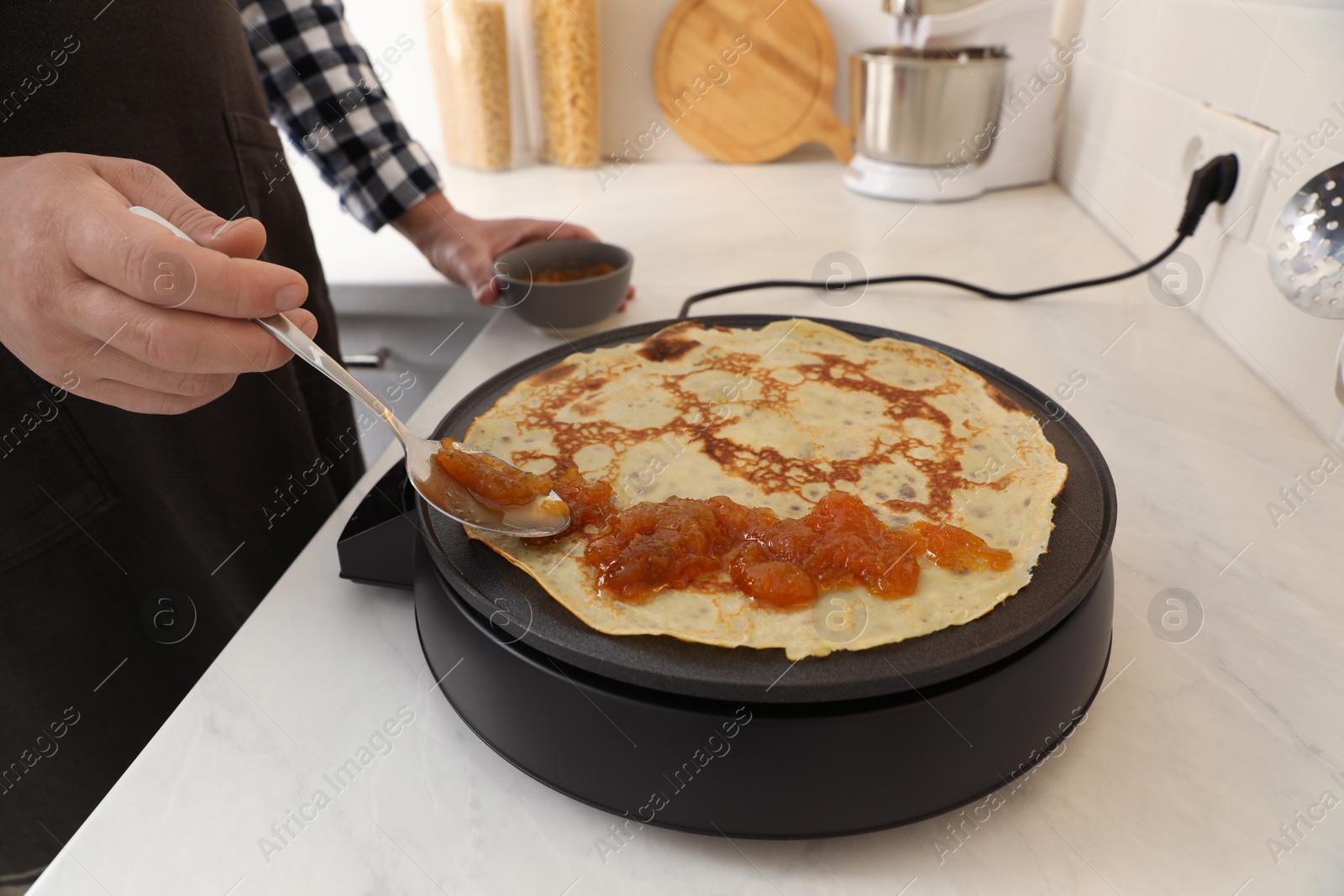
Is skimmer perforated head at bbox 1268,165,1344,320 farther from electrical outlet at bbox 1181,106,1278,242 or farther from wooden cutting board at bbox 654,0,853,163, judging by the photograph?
wooden cutting board at bbox 654,0,853,163

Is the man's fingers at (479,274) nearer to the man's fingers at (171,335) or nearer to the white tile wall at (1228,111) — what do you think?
the man's fingers at (171,335)

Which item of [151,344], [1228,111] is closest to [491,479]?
[151,344]

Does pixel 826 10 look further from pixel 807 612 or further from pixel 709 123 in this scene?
pixel 807 612

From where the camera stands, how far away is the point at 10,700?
47.6 inches

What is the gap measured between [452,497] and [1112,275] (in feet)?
5.11

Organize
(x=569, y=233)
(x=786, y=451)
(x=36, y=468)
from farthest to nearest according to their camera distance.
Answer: (x=569, y=233), (x=36, y=468), (x=786, y=451)

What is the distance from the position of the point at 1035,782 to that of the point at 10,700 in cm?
141

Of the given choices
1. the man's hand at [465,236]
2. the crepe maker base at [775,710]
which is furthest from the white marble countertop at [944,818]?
the man's hand at [465,236]

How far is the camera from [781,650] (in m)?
0.71

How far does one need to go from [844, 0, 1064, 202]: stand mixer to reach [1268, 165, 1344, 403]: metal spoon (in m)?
1.31

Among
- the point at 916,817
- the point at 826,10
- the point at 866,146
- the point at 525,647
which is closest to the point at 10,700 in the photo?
the point at 525,647

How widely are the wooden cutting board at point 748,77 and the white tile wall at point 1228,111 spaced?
764 mm

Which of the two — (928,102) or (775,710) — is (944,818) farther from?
(928,102)

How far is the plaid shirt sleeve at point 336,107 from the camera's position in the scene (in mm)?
1556
